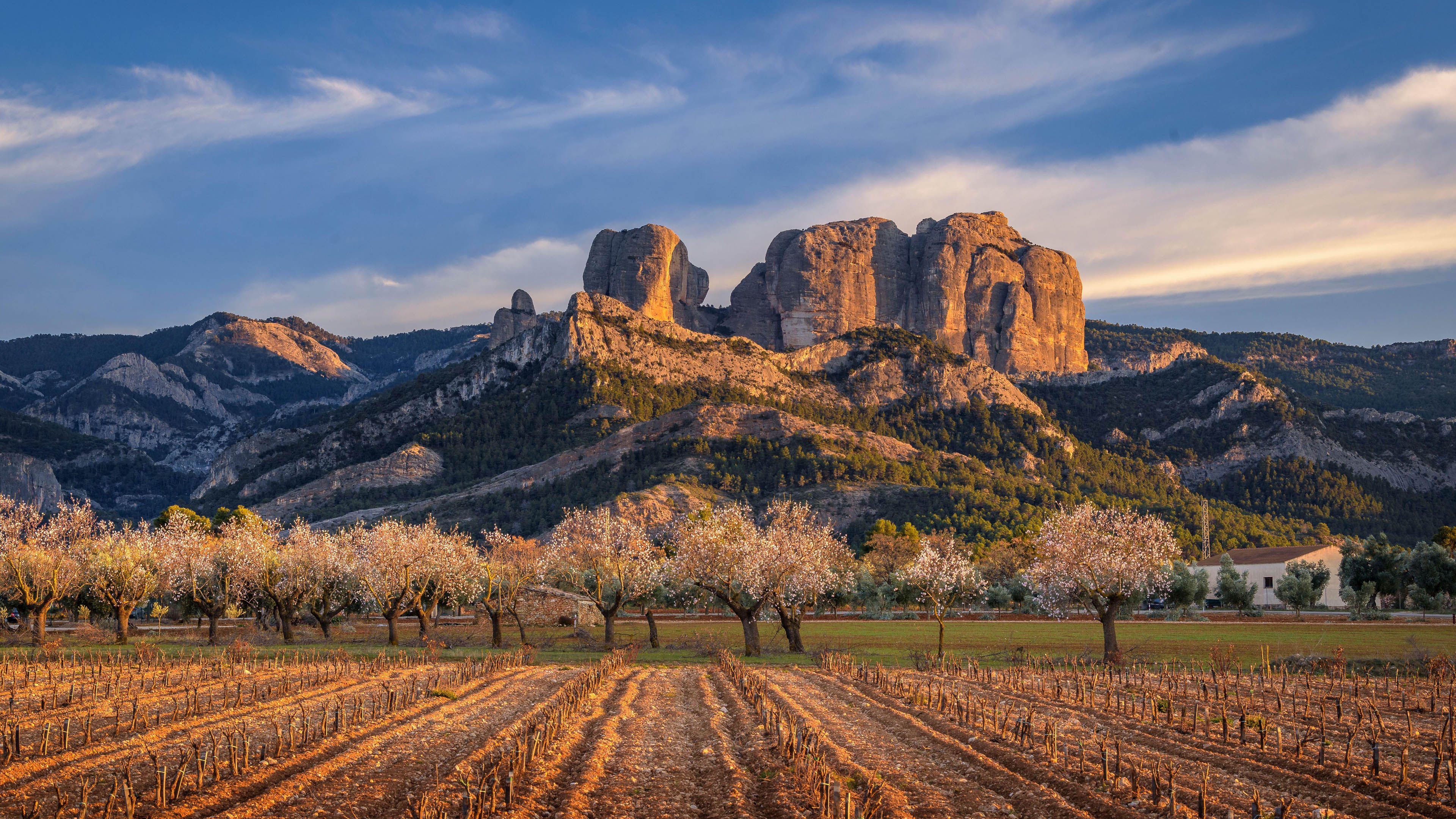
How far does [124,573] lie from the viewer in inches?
2416

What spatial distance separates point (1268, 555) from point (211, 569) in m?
104

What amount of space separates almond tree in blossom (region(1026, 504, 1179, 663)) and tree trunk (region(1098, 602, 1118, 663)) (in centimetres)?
4

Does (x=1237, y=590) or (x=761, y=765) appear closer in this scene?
(x=761, y=765)

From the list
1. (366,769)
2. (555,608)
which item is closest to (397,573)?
(555,608)

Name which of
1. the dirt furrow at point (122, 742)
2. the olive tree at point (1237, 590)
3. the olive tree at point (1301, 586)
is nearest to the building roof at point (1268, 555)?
the olive tree at point (1301, 586)

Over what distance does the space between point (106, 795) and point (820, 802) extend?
1175 centimetres

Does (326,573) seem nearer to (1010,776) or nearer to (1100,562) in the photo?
(1100,562)

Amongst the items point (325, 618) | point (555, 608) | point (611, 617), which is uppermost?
point (611, 617)

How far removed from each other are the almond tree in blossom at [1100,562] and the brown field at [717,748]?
330 inches

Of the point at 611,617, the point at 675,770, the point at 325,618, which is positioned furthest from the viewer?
the point at 325,618

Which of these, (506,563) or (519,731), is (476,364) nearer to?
(506,563)

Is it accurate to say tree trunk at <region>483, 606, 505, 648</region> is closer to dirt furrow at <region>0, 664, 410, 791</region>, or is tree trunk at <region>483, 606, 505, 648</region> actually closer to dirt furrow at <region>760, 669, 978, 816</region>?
dirt furrow at <region>0, 664, 410, 791</region>

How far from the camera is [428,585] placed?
209 ft

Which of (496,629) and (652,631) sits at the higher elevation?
(652,631)
